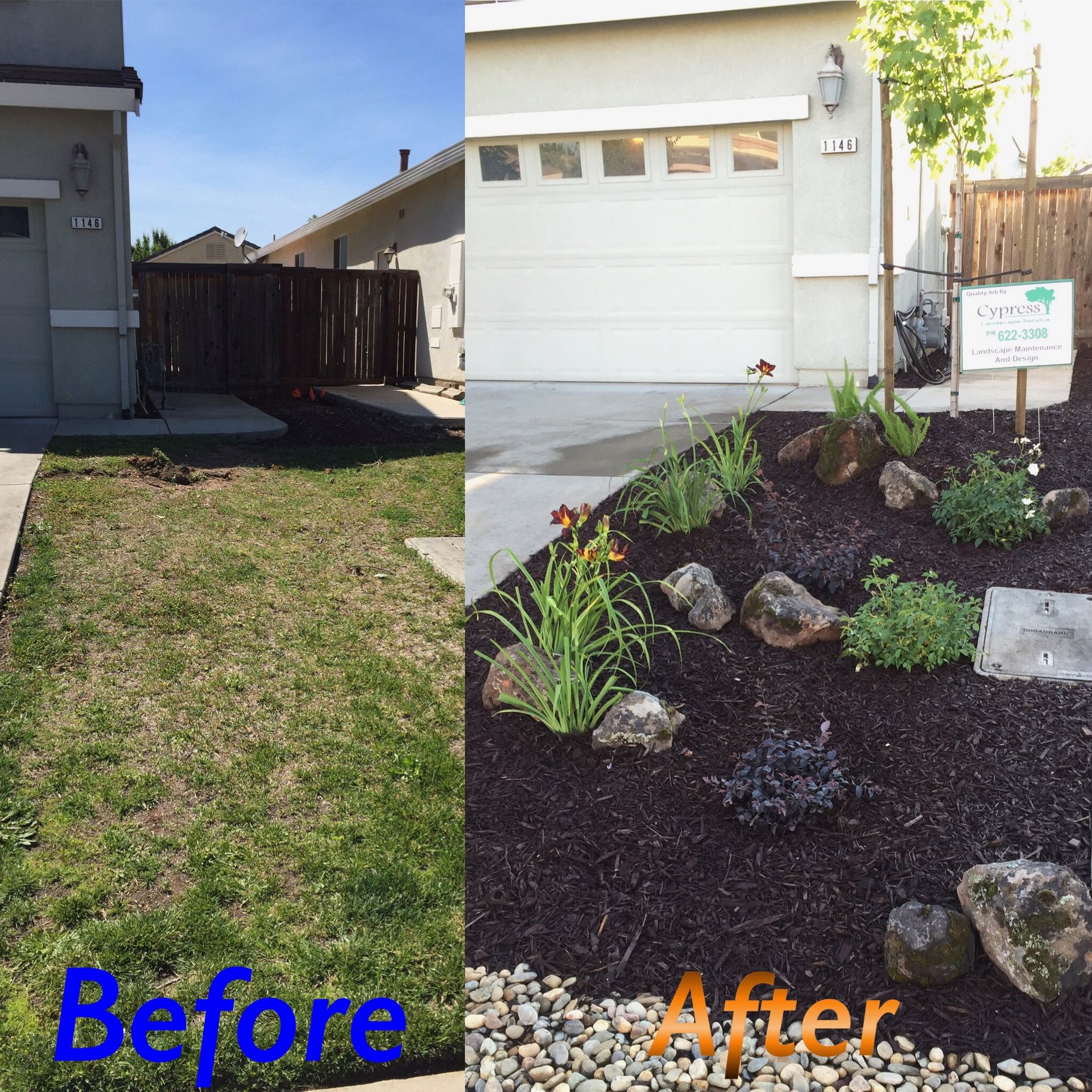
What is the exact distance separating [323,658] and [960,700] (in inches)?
94.5

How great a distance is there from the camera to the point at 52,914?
2744 millimetres

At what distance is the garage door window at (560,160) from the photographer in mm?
10938

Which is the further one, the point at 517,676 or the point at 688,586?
the point at 688,586

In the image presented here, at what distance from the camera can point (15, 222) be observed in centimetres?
1065

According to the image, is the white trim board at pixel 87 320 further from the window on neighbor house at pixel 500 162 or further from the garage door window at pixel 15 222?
the window on neighbor house at pixel 500 162

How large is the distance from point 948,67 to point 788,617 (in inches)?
159

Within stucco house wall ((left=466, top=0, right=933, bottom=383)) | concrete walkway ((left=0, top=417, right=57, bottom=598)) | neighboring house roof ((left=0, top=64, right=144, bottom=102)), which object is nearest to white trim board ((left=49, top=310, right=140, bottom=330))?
concrete walkway ((left=0, top=417, right=57, bottom=598))

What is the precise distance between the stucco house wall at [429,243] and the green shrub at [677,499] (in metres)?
8.75

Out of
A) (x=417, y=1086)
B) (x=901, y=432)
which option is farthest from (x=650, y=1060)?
(x=901, y=432)

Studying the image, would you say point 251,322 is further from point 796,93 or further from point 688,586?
point 688,586

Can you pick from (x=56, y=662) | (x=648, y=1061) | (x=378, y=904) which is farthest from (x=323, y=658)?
(x=648, y=1061)

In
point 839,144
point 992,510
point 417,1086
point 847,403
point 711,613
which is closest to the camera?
point 417,1086

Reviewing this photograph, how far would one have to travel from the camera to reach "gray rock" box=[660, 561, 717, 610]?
395 centimetres

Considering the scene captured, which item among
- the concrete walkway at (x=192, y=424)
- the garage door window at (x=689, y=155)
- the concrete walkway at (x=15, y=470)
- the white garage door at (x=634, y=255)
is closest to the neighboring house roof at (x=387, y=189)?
the white garage door at (x=634, y=255)
